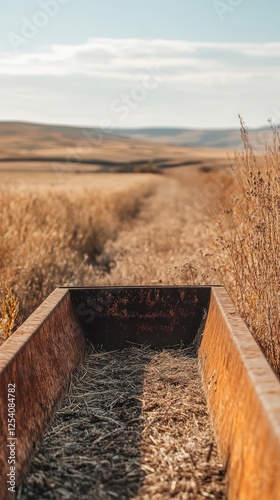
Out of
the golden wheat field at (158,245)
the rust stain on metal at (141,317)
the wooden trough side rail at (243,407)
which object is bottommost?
the wooden trough side rail at (243,407)

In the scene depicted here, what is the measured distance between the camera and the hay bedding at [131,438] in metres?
2.60

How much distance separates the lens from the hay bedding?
8.54 ft

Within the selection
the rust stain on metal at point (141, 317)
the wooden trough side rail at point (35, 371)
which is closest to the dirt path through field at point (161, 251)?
the rust stain on metal at point (141, 317)

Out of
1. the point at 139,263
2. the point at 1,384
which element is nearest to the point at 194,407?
the point at 1,384

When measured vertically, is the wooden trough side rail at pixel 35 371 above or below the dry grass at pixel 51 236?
below

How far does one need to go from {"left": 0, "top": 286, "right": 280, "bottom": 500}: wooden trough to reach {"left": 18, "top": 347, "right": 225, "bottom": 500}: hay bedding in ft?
0.28

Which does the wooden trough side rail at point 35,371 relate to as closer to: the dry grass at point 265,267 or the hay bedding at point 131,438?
the hay bedding at point 131,438

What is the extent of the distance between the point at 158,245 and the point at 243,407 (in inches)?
284

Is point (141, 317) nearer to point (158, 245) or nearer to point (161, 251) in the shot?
point (161, 251)

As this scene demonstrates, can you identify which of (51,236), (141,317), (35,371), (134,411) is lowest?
(134,411)

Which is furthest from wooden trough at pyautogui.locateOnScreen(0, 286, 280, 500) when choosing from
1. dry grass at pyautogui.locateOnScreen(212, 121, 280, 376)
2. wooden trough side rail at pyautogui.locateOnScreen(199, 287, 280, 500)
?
dry grass at pyautogui.locateOnScreen(212, 121, 280, 376)

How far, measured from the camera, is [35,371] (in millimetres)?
3086

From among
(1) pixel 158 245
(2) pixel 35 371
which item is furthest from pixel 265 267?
(1) pixel 158 245

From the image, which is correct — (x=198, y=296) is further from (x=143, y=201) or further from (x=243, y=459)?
(x=143, y=201)
